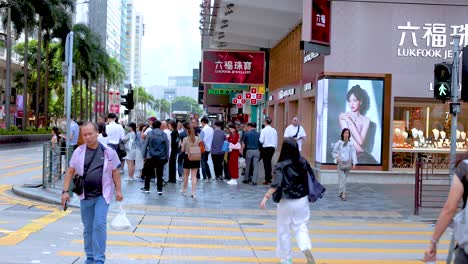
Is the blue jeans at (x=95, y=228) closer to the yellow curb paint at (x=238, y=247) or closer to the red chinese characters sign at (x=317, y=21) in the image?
the yellow curb paint at (x=238, y=247)

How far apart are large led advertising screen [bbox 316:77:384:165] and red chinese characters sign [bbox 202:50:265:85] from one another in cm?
1283

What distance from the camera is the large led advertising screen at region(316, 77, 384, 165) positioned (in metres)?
18.1

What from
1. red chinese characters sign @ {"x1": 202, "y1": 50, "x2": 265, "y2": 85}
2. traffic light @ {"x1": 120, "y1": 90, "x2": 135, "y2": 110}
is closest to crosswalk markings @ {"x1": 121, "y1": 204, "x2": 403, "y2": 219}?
traffic light @ {"x1": 120, "y1": 90, "x2": 135, "y2": 110}

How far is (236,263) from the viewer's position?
7797mm

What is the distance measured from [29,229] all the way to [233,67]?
21.9 metres

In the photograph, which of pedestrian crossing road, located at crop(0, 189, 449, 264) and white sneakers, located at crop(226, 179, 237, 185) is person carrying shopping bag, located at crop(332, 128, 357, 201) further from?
white sneakers, located at crop(226, 179, 237, 185)

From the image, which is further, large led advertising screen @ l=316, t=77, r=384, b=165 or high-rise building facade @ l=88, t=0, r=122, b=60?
high-rise building facade @ l=88, t=0, r=122, b=60

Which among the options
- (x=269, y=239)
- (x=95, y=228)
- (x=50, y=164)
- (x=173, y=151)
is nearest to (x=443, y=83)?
(x=269, y=239)

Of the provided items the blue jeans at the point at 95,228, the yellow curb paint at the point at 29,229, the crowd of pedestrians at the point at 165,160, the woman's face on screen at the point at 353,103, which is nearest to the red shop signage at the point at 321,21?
the woman's face on screen at the point at 353,103

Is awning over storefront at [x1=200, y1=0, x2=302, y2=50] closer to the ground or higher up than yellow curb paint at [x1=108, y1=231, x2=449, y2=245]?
higher up

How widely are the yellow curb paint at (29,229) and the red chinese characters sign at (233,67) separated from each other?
19.3m

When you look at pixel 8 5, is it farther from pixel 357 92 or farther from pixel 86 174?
pixel 86 174

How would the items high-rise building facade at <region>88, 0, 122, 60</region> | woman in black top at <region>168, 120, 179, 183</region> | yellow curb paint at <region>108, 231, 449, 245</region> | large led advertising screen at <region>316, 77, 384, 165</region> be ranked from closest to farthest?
yellow curb paint at <region>108, 231, 449, 245</region> → woman in black top at <region>168, 120, 179, 183</region> → large led advertising screen at <region>316, 77, 384, 165</region> → high-rise building facade at <region>88, 0, 122, 60</region>

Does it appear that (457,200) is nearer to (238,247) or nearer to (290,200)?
(290,200)
